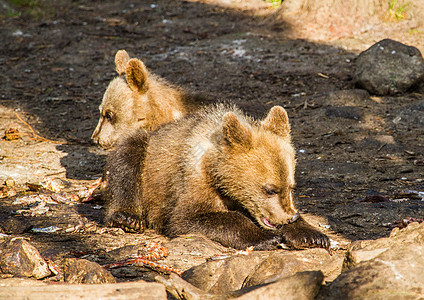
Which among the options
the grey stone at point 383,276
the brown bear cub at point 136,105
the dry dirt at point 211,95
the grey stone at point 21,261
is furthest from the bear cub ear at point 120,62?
the grey stone at point 383,276

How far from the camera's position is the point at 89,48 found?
1322 cm

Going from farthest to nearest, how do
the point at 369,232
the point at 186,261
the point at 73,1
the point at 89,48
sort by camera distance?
the point at 73,1
the point at 89,48
the point at 369,232
the point at 186,261

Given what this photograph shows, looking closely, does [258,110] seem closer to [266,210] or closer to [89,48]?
[266,210]

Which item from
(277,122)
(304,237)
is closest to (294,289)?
(304,237)

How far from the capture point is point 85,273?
373 cm

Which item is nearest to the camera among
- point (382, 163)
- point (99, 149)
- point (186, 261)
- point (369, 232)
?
point (186, 261)

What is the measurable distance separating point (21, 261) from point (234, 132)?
2168mm

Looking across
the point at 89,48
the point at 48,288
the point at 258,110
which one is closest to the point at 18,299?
the point at 48,288

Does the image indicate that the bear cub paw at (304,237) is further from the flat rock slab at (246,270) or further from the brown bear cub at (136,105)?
the brown bear cub at (136,105)

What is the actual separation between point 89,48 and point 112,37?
2.93 feet

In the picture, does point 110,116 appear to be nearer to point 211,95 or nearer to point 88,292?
point 211,95

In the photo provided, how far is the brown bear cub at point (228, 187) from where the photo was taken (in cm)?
491

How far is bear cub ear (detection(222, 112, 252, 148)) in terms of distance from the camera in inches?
193

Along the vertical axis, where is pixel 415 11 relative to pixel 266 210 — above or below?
above
